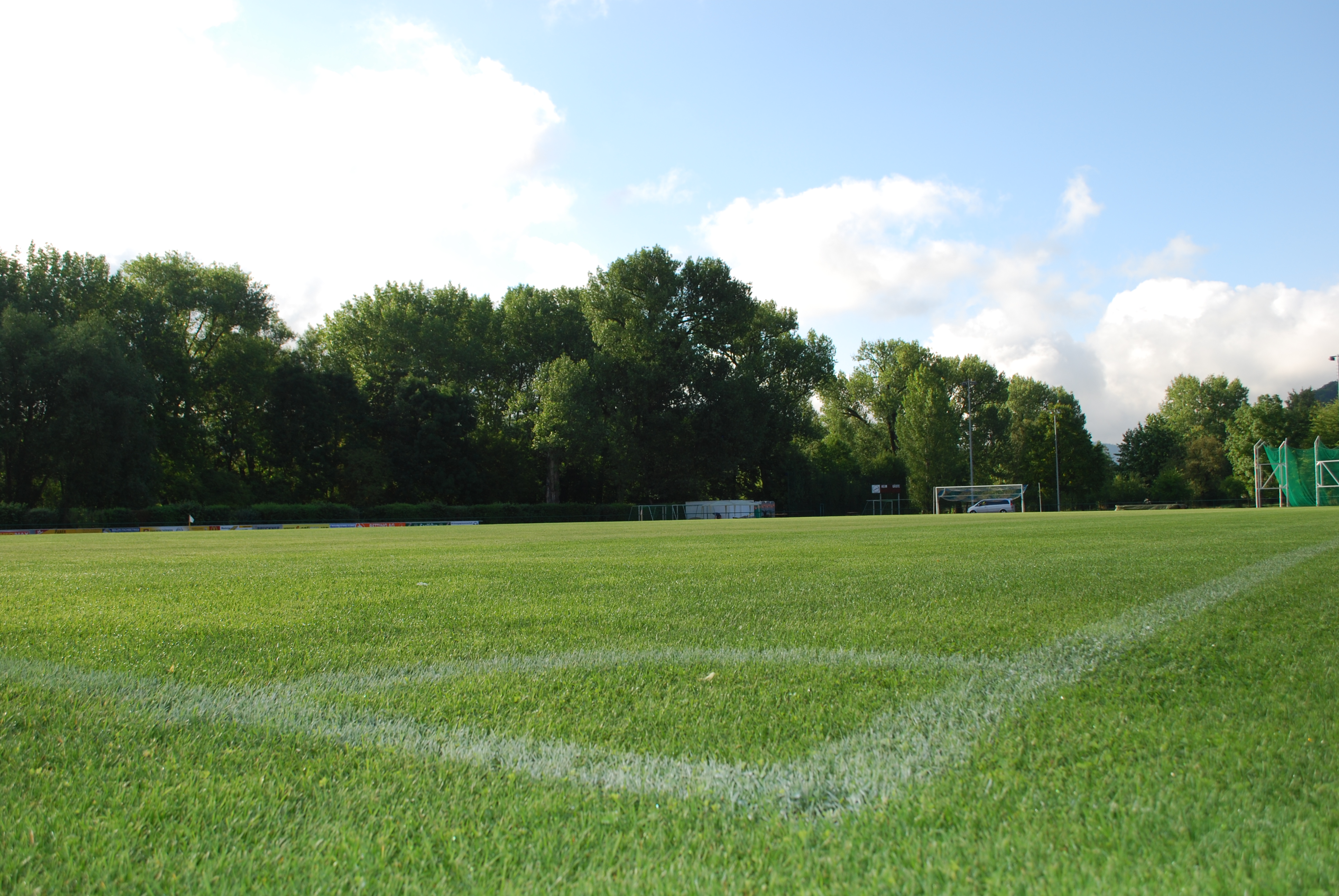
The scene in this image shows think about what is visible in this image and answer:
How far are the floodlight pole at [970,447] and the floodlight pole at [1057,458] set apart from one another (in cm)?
527

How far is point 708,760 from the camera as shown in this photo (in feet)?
5.51

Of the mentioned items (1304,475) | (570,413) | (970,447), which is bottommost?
(1304,475)

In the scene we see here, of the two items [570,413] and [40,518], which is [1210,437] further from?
[40,518]

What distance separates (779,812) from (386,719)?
3.68ft

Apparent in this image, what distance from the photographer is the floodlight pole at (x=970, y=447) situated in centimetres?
5425

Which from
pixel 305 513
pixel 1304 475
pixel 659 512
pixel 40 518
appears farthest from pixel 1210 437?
pixel 40 518

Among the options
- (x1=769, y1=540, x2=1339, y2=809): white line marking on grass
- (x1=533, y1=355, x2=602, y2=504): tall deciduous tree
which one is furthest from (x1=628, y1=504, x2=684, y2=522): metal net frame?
(x1=769, y1=540, x2=1339, y2=809): white line marking on grass

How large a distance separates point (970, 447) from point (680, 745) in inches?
2230

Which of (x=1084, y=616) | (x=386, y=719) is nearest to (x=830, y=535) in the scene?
(x=1084, y=616)

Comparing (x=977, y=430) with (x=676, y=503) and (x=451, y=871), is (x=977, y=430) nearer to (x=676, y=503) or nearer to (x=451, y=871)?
(x=676, y=503)

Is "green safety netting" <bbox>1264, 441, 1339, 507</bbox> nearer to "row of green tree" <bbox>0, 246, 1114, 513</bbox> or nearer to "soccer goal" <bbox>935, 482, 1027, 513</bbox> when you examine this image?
"soccer goal" <bbox>935, 482, 1027, 513</bbox>

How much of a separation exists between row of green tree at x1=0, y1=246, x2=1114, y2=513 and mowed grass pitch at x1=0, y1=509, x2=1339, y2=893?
A: 112 ft

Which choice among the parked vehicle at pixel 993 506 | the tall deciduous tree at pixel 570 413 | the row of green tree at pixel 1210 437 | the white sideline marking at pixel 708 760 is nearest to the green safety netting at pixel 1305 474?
the row of green tree at pixel 1210 437

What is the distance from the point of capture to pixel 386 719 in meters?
2.05
